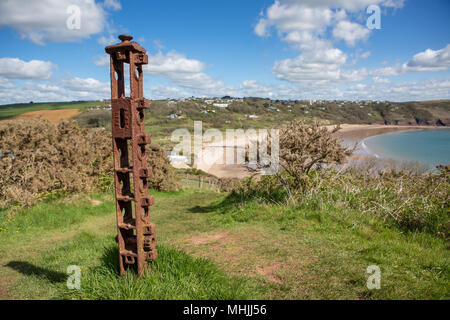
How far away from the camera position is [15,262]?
588 cm

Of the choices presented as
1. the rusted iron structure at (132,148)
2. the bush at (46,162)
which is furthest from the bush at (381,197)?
the bush at (46,162)

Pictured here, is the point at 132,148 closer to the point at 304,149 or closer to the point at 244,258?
the point at 244,258

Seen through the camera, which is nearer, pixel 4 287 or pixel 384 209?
pixel 4 287

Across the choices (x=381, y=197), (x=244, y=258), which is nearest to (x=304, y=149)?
(x=381, y=197)

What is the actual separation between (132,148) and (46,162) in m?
9.31

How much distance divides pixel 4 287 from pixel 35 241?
132 inches

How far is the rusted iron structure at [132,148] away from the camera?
11.0 ft

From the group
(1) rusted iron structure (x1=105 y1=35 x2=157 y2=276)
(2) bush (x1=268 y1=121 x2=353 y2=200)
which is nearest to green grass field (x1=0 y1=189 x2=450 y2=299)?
(1) rusted iron structure (x1=105 y1=35 x2=157 y2=276)

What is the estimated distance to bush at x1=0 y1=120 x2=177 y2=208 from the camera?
971cm

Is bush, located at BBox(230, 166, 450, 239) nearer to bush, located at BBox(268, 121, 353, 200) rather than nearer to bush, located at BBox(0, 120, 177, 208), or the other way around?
bush, located at BBox(268, 121, 353, 200)
